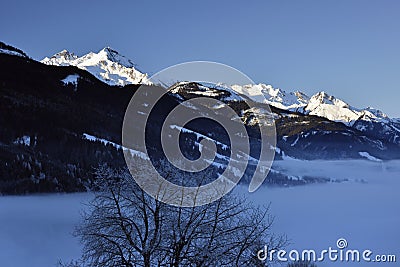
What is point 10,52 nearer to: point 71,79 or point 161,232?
point 71,79

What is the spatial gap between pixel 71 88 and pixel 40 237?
335 feet

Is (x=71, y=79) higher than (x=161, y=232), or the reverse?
(x=71, y=79)

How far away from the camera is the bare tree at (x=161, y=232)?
16.5 meters

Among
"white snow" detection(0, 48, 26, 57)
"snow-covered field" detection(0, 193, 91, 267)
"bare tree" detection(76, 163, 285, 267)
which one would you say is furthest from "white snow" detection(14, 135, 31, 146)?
"bare tree" detection(76, 163, 285, 267)

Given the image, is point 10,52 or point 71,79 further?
point 10,52

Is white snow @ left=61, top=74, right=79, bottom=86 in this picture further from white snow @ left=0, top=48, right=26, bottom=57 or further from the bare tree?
the bare tree

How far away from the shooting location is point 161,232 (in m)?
17.0

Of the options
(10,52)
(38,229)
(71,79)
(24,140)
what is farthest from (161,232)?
(10,52)

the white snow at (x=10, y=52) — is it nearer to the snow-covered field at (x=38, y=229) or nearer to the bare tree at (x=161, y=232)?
the snow-covered field at (x=38, y=229)

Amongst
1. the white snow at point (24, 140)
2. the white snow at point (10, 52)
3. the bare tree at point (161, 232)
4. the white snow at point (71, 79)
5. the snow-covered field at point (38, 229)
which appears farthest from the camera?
the white snow at point (10, 52)

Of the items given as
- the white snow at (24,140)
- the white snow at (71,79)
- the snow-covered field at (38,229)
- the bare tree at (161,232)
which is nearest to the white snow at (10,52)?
the white snow at (71,79)

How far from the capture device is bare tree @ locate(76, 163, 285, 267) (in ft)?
54.3

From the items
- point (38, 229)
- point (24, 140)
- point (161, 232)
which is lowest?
point (161, 232)

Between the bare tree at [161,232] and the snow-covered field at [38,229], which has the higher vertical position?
the snow-covered field at [38,229]
